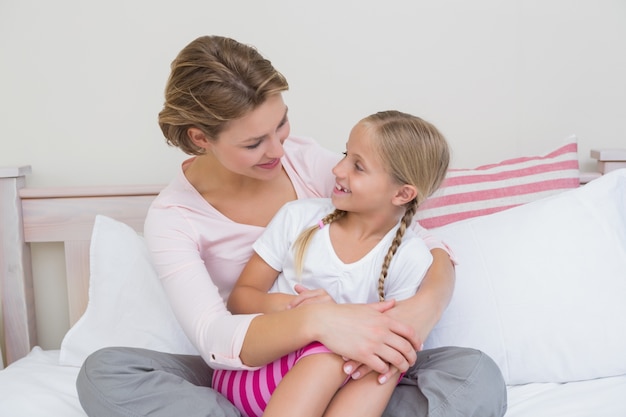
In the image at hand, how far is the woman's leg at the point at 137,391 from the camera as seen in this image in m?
1.09

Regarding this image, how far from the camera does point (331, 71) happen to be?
1.76 meters

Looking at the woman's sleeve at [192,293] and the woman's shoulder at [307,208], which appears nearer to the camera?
the woman's sleeve at [192,293]

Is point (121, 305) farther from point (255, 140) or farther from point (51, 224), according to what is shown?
point (255, 140)

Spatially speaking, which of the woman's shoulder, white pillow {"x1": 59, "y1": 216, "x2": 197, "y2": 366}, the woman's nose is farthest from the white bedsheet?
the woman's nose

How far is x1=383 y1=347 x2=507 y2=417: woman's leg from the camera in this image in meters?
1.08

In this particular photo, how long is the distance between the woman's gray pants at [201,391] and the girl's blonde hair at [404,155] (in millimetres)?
181

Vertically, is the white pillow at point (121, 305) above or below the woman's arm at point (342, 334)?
below

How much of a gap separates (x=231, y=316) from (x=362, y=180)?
0.34 m

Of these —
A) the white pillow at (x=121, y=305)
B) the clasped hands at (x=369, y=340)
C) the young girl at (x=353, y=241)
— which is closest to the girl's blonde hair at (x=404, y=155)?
the young girl at (x=353, y=241)

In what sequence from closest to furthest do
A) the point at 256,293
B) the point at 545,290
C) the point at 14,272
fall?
the point at 256,293
the point at 545,290
the point at 14,272

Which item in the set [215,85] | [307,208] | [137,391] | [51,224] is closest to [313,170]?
[307,208]

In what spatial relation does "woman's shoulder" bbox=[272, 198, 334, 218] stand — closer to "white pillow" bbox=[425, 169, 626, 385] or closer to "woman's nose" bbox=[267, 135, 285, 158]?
"woman's nose" bbox=[267, 135, 285, 158]

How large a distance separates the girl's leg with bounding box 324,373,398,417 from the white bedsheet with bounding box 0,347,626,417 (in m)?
0.29

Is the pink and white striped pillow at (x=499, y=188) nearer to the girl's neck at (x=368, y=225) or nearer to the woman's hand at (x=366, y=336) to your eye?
the girl's neck at (x=368, y=225)
